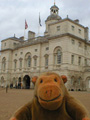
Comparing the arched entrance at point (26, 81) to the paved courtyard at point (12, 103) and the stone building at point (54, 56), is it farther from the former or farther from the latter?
the paved courtyard at point (12, 103)

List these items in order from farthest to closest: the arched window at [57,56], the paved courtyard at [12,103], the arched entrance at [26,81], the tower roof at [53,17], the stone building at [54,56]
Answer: the tower roof at [53,17], the arched entrance at [26,81], the arched window at [57,56], the stone building at [54,56], the paved courtyard at [12,103]

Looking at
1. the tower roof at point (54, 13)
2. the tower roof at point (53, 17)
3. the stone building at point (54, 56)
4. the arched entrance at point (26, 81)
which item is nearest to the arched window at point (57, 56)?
the stone building at point (54, 56)

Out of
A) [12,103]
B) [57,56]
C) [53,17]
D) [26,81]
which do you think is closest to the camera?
[12,103]

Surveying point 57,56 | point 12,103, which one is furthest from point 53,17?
point 12,103

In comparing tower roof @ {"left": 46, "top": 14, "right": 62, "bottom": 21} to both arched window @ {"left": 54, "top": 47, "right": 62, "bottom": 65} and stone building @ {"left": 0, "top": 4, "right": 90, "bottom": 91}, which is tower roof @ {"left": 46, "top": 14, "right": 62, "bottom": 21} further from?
arched window @ {"left": 54, "top": 47, "right": 62, "bottom": 65}

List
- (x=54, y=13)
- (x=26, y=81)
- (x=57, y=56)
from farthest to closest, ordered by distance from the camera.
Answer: (x=54, y=13) → (x=26, y=81) → (x=57, y=56)

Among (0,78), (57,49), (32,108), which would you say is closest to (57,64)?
(57,49)

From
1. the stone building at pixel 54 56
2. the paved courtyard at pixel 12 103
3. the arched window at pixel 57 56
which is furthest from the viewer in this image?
the arched window at pixel 57 56

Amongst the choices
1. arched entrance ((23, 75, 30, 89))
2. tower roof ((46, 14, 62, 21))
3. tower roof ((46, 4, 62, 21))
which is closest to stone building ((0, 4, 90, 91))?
arched entrance ((23, 75, 30, 89))

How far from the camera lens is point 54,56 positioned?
28.3 m

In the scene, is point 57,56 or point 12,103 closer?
point 12,103

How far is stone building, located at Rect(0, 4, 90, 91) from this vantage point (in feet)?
87.1

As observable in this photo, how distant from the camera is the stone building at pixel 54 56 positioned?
87.1ft

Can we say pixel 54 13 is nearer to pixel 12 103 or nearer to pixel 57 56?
pixel 57 56
